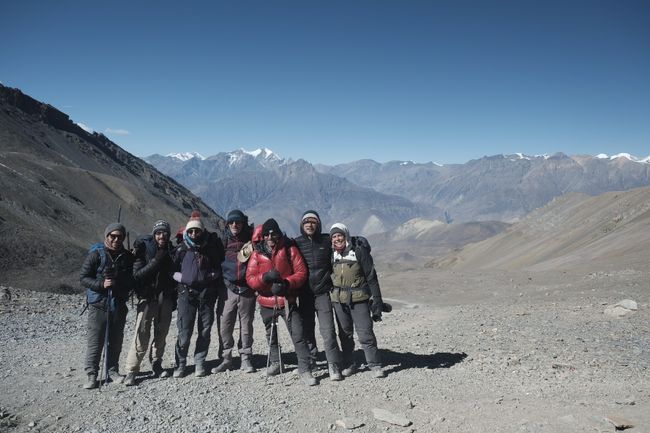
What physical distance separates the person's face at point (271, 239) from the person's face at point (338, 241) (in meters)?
0.95

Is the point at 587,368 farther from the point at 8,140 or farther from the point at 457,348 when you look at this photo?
the point at 8,140

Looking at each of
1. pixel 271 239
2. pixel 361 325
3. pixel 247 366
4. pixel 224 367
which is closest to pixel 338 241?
pixel 271 239

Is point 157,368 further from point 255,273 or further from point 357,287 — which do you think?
point 357,287

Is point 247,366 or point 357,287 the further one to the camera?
point 247,366

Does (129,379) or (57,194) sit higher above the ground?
(57,194)

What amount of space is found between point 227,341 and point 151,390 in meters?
1.42

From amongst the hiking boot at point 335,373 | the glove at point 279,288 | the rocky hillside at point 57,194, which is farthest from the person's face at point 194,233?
the rocky hillside at point 57,194

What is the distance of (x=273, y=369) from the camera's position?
802cm

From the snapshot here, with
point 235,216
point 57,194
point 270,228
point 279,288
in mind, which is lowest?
Answer: point 279,288

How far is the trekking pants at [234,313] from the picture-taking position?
8.12 meters

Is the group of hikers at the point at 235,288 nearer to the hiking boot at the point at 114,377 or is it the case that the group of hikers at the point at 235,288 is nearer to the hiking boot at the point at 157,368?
the hiking boot at the point at 114,377

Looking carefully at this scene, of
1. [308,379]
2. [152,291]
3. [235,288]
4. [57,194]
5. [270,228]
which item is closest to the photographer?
[270,228]

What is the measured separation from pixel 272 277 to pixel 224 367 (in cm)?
226

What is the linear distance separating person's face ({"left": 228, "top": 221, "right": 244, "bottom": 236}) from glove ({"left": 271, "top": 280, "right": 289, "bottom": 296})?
135 centimetres
